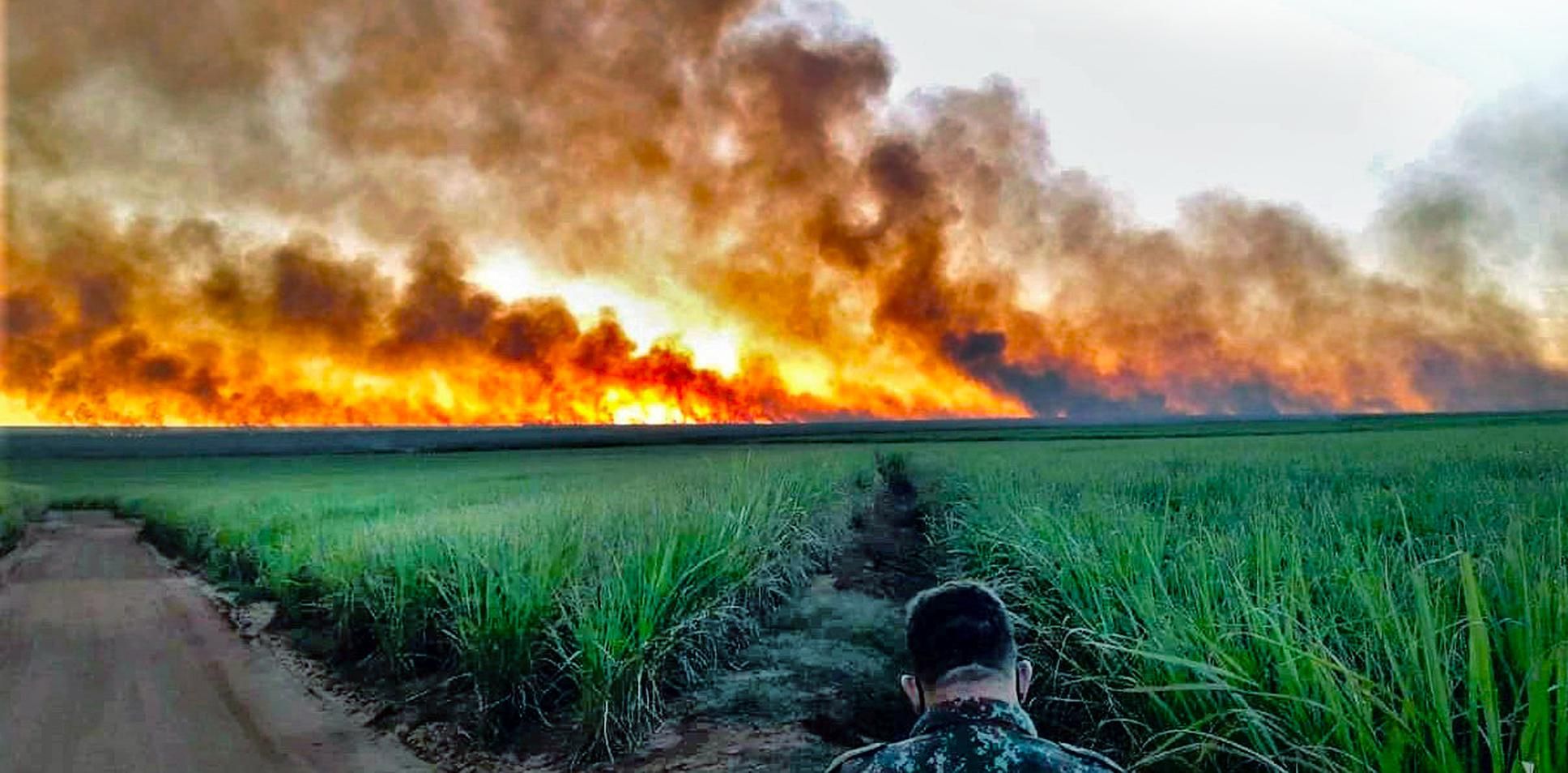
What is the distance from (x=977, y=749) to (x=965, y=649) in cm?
25

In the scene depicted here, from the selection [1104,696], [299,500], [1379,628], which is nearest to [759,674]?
[1104,696]

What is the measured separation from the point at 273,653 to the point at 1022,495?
8.93 m

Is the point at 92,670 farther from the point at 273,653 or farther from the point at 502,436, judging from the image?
the point at 502,436

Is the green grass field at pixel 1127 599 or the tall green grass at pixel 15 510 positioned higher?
the green grass field at pixel 1127 599

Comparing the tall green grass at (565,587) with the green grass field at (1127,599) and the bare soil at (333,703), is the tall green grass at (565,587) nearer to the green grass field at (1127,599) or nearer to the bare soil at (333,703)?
the green grass field at (1127,599)

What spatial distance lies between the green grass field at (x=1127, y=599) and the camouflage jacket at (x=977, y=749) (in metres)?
1.01

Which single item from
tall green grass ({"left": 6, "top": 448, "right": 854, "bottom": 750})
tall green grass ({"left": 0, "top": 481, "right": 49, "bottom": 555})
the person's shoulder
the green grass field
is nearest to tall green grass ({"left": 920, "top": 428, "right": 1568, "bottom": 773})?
the green grass field

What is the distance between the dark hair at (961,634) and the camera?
2.31 m

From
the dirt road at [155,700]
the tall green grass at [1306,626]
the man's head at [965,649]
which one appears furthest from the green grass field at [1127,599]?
the man's head at [965,649]

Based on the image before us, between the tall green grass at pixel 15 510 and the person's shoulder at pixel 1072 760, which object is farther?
the tall green grass at pixel 15 510

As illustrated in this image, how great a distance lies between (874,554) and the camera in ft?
49.8

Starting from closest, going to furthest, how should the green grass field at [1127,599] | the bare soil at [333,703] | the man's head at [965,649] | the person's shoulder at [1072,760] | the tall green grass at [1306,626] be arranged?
the person's shoulder at [1072,760] < the man's head at [965,649] < the tall green grass at [1306,626] < the green grass field at [1127,599] < the bare soil at [333,703]

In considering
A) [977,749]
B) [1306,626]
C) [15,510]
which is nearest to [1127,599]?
[1306,626]

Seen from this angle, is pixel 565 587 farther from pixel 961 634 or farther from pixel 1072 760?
pixel 1072 760
